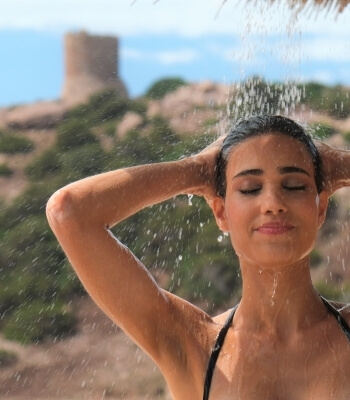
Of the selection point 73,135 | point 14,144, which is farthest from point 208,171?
point 14,144

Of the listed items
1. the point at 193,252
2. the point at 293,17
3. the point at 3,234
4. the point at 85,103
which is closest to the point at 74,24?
the point at 85,103

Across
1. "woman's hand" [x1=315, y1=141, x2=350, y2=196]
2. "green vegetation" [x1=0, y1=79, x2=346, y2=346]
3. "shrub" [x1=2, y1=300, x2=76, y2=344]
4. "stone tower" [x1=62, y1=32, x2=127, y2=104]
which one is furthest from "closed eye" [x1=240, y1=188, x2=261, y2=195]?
"stone tower" [x1=62, y1=32, x2=127, y2=104]

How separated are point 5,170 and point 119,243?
7358 millimetres

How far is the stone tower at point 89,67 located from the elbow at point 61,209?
769 cm

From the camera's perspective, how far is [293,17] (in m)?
2.88

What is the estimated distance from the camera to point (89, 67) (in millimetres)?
10109

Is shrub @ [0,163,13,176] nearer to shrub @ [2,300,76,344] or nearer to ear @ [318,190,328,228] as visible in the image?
shrub @ [2,300,76,344]

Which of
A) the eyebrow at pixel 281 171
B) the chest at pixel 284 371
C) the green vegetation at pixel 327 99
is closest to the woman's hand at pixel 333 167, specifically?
the eyebrow at pixel 281 171

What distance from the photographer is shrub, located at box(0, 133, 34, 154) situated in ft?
30.9

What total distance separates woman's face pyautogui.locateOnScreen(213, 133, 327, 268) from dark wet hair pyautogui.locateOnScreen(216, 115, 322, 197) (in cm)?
2

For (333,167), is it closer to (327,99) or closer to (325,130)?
(325,130)

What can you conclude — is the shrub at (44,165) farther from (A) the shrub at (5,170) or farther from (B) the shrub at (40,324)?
(B) the shrub at (40,324)

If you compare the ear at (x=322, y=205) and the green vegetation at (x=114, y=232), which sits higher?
the ear at (x=322, y=205)

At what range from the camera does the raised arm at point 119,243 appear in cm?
212
